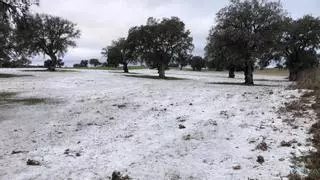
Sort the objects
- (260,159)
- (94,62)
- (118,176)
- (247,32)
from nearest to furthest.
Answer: (118,176) → (260,159) → (247,32) → (94,62)

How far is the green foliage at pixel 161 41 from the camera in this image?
55.2 meters

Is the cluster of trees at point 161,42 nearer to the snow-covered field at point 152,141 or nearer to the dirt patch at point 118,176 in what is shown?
the snow-covered field at point 152,141

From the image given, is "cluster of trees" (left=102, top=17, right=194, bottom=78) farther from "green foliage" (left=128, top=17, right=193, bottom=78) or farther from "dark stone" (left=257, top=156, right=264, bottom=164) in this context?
"dark stone" (left=257, top=156, right=264, bottom=164)

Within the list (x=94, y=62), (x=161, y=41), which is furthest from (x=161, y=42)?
(x=94, y=62)

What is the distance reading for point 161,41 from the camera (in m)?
55.9

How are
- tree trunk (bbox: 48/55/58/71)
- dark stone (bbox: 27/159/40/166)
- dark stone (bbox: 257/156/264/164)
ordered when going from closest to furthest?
1. dark stone (bbox: 257/156/264/164)
2. dark stone (bbox: 27/159/40/166)
3. tree trunk (bbox: 48/55/58/71)

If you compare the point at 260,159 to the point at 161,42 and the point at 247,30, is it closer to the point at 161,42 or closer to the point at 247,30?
the point at 247,30

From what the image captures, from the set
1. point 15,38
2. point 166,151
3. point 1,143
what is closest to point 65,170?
point 166,151

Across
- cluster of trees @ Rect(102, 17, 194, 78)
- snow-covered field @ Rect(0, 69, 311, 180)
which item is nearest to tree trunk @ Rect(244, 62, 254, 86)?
cluster of trees @ Rect(102, 17, 194, 78)

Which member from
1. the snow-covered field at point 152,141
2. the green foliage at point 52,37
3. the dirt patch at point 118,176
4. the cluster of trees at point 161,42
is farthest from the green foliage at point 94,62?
the dirt patch at point 118,176

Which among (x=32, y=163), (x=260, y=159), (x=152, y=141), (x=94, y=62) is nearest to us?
(x=260, y=159)

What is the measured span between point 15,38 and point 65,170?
160 ft

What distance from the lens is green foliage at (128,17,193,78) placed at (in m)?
55.2

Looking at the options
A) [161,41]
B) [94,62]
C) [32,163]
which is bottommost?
[94,62]
